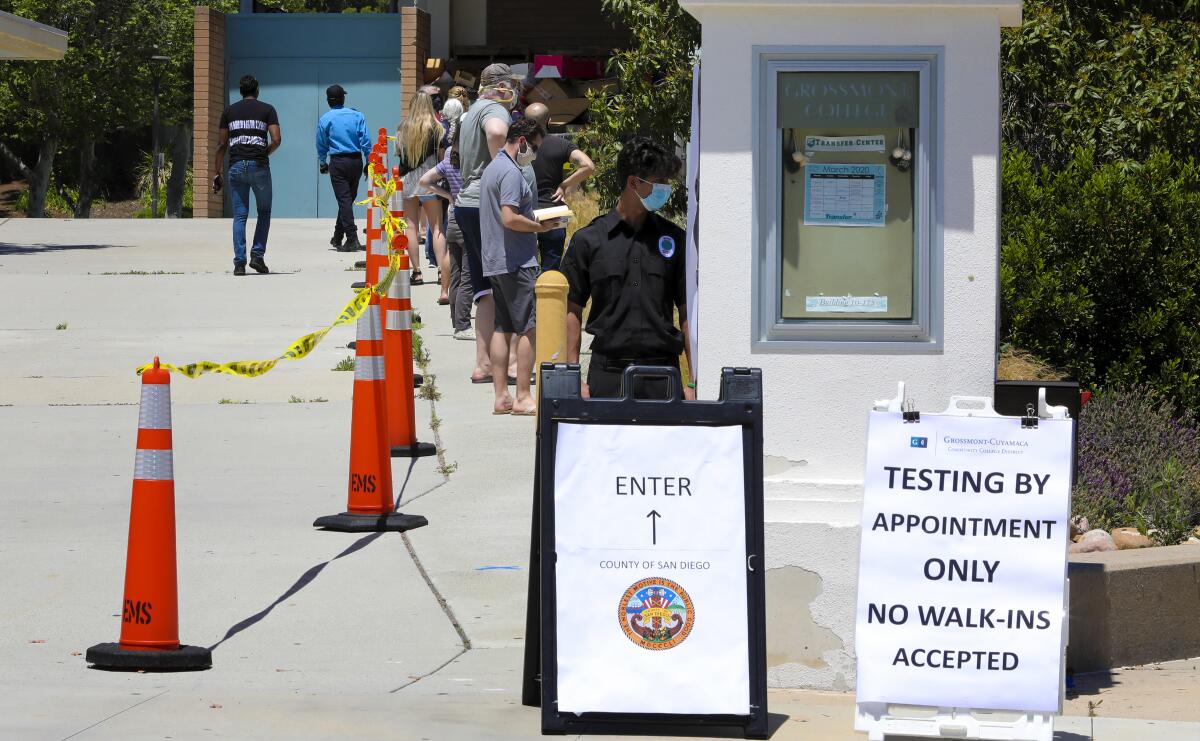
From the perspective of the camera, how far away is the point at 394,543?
304 inches

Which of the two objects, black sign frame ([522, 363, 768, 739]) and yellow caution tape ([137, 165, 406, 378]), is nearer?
black sign frame ([522, 363, 768, 739])

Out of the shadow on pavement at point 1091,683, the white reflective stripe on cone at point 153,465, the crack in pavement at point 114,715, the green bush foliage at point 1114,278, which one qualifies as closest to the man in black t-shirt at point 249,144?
the green bush foliage at point 1114,278

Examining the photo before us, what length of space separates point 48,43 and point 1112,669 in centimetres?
1847

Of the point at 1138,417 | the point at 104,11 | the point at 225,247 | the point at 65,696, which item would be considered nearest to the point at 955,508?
the point at 65,696

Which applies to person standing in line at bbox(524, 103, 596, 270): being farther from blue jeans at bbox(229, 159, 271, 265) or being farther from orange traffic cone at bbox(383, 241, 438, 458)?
blue jeans at bbox(229, 159, 271, 265)

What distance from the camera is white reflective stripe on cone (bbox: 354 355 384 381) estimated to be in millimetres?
7742

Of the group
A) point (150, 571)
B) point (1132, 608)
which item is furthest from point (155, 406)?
point (1132, 608)

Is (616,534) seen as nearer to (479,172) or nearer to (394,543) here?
(394,543)

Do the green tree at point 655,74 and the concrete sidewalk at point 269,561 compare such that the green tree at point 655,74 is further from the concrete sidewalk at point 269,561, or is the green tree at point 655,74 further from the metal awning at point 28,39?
the metal awning at point 28,39

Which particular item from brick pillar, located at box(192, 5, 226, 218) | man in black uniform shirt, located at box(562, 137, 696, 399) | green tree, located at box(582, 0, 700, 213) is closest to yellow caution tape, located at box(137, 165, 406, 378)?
man in black uniform shirt, located at box(562, 137, 696, 399)

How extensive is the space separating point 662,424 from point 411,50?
72.2 feet

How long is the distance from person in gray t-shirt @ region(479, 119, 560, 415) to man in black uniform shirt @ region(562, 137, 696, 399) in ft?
9.57

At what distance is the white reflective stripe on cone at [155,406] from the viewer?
5.72 metres

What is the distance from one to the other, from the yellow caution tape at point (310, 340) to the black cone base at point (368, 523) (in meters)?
0.81
